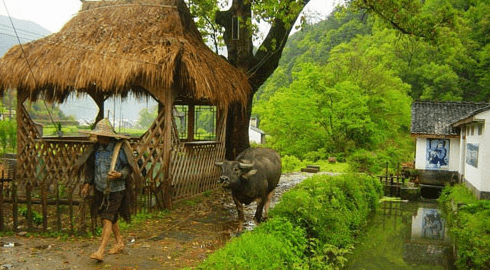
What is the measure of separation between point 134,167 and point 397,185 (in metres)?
→ 17.3

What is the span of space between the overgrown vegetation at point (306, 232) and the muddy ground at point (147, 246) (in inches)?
41.6

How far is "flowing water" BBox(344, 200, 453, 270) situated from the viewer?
10.8 m

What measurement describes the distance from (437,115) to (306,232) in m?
18.4

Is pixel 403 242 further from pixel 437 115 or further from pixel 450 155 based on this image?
pixel 437 115

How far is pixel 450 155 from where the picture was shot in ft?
74.1

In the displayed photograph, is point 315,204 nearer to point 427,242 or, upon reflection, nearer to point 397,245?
point 397,245

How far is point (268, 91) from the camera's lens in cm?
5044

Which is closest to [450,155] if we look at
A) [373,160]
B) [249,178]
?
[373,160]

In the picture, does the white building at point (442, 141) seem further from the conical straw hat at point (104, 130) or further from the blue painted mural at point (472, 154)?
the conical straw hat at point (104, 130)

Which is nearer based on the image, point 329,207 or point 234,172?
point 234,172

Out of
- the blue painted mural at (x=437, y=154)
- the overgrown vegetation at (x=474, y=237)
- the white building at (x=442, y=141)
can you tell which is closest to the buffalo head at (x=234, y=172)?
the overgrown vegetation at (x=474, y=237)

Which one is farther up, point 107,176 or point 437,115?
point 437,115

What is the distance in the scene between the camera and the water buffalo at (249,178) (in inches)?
333

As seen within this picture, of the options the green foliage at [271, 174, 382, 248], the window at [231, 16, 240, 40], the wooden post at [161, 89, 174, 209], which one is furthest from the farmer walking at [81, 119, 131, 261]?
the window at [231, 16, 240, 40]
